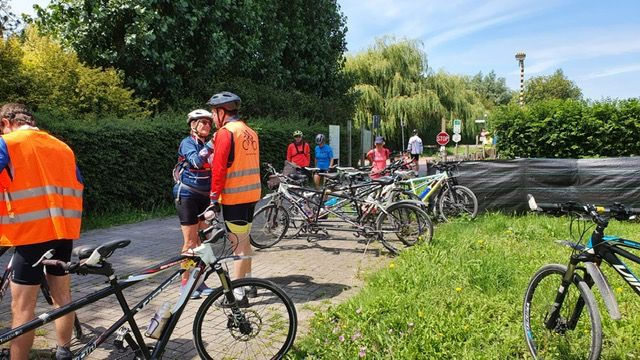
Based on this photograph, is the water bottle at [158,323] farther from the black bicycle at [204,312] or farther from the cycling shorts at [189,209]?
the cycling shorts at [189,209]

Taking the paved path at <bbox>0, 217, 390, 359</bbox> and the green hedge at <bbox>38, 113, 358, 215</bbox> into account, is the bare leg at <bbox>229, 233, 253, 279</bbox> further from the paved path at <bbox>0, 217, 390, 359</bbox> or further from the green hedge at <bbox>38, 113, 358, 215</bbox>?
the green hedge at <bbox>38, 113, 358, 215</bbox>

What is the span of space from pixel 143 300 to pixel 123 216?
23.0ft

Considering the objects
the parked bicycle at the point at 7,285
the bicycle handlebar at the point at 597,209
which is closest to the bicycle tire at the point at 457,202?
the bicycle handlebar at the point at 597,209

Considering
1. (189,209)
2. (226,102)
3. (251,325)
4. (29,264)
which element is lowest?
(251,325)

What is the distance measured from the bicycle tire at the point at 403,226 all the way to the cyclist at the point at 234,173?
2.59 m

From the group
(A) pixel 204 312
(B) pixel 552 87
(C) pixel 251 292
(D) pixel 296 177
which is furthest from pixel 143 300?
(B) pixel 552 87

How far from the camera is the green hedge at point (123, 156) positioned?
9.01 meters

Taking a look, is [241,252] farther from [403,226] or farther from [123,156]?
[123,156]

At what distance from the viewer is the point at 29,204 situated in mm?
3170

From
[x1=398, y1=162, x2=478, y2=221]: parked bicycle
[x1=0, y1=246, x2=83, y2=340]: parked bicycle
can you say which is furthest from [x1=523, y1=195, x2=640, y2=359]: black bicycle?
[x1=398, y1=162, x2=478, y2=221]: parked bicycle

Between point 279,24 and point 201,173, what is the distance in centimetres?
1420

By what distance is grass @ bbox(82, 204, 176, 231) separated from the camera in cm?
900

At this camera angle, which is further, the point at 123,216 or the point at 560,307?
the point at 123,216

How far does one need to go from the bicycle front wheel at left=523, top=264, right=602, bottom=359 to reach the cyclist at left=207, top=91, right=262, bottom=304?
96.7 inches
